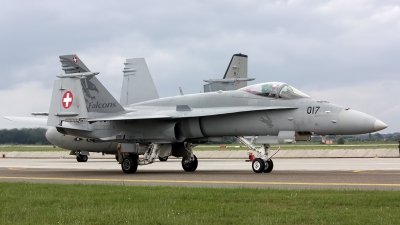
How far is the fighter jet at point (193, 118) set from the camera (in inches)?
736

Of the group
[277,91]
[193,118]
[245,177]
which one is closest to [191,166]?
[193,118]

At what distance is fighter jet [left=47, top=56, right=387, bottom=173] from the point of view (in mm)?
18688

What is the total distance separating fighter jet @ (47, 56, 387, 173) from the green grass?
7.27 metres

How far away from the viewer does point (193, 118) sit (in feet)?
68.5

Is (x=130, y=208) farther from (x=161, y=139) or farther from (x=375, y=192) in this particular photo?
(x=161, y=139)

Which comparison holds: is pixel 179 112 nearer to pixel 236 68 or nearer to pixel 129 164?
pixel 129 164

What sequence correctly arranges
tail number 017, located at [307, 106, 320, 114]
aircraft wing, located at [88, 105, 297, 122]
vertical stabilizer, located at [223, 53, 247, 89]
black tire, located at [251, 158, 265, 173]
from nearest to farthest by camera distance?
tail number 017, located at [307, 106, 320, 114] → black tire, located at [251, 158, 265, 173] → aircraft wing, located at [88, 105, 297, 122] → vertical stabilizer, located at [223, 53, 247, 89]

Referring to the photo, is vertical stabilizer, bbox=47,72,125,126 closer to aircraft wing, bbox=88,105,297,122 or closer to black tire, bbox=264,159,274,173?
aircraft wing, bbox=88,105,297,122

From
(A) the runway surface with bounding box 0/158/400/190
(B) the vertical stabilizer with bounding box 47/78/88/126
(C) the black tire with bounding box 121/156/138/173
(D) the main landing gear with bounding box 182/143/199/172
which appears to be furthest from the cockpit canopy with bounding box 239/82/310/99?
(B) the vertical stabilizer with bounding box 47/78/88/126

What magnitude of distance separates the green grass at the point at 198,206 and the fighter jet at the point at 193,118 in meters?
7.27

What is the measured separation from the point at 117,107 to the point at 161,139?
8.04 ft

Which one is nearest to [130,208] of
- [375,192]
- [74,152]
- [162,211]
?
[162,211]

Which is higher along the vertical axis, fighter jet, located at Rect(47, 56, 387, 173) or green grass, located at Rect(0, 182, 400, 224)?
fighter jet, located at Rect(47, 56, 387, 173)

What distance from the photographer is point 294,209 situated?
29.8ft
